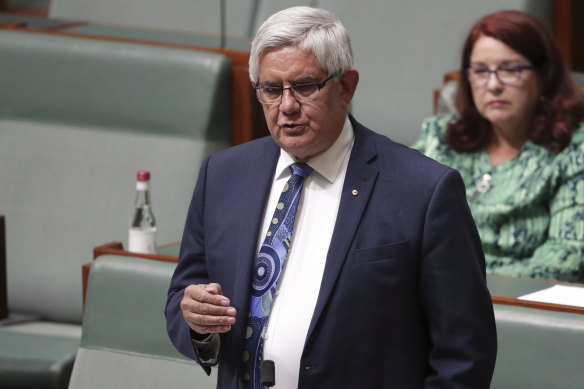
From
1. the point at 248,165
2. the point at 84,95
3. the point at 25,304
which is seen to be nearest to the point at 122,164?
the point at 84,95

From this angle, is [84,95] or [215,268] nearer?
[215,268]

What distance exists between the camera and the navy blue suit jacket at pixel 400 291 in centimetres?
79

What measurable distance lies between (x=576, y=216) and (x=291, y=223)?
733 mm

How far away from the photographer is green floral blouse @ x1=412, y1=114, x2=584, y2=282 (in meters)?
1.44

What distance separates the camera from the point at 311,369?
0.81 m

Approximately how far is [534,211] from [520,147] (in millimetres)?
116

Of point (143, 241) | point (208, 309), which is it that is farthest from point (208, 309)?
point (143, 241)

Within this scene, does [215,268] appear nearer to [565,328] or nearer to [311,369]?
[311,369]

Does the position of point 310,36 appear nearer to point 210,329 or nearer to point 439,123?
point 210,329

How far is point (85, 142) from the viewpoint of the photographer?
181 cm

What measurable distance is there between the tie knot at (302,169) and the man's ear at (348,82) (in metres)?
0.06

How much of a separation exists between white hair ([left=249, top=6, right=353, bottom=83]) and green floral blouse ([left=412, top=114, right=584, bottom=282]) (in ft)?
2.37

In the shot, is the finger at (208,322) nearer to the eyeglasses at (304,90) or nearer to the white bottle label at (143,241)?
the eyeglasses at (304,90)

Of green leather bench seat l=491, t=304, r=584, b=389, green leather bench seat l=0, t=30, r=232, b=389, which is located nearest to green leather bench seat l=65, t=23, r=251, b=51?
green leather bench seat l=0, t=30, r=232, b=389
